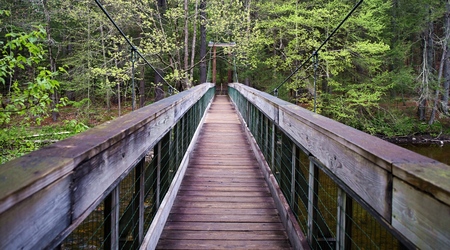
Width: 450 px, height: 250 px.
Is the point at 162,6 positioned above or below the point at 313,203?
above

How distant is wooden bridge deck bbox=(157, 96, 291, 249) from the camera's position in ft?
7.64

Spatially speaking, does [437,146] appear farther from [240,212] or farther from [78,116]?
[78,116]

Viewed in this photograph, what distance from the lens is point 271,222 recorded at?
263 centimetres

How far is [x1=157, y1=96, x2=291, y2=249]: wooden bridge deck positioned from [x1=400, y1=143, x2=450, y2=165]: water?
409 inches

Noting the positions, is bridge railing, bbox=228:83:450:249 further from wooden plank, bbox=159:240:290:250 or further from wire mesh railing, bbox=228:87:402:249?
wooden plank, bbox=159:240:290:250

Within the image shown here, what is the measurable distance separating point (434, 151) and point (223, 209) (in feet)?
43.4

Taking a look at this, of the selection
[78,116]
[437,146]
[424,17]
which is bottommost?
[437,146]

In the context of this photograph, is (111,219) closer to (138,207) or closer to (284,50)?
(138,207)

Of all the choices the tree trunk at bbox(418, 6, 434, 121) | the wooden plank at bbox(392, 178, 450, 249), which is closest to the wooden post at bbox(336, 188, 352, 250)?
the wooden plank at bbox(392, 178, 450, 249)

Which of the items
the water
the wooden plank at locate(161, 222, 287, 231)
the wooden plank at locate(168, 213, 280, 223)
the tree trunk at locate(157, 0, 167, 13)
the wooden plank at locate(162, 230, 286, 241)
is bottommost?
the water

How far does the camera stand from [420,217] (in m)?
0.78

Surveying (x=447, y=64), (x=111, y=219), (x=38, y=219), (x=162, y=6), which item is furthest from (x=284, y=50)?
(x=38, y=219)

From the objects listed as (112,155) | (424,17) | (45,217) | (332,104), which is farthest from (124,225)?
(424,17)

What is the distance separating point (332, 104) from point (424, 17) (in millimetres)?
7825
